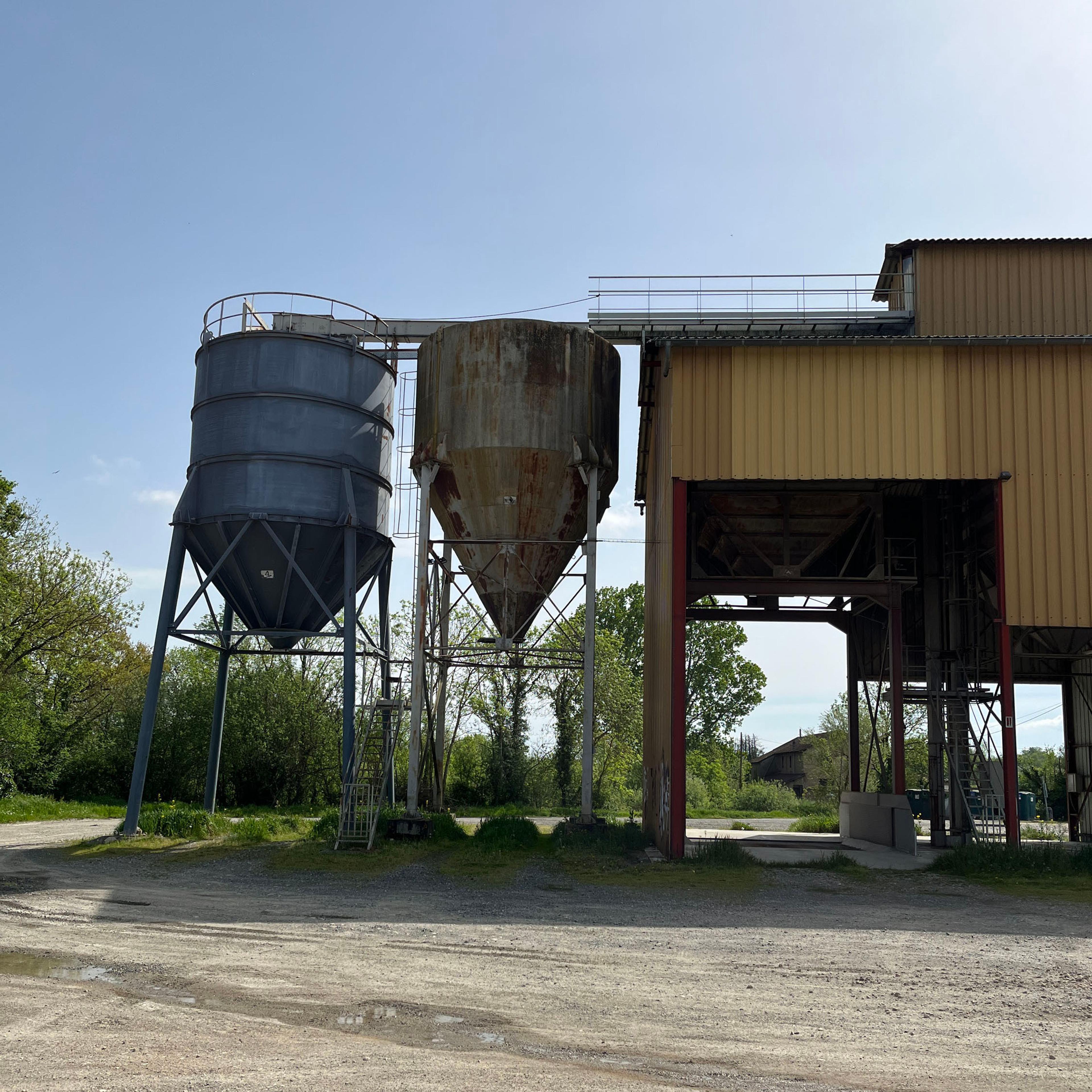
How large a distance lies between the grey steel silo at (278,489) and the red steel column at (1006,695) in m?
12.3

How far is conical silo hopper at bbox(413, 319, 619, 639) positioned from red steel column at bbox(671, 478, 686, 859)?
3069 mm

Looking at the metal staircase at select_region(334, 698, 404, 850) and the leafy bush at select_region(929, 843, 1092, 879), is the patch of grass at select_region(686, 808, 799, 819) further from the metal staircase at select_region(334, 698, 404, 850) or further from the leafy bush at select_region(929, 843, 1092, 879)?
the leafy bush at select_region(929, 843, 1092, 879)

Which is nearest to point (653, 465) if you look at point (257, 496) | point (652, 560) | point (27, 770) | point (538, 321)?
point (652, 560)

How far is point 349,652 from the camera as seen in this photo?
2139 cm

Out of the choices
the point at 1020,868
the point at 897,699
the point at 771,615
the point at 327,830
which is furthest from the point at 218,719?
the point at 1020,868

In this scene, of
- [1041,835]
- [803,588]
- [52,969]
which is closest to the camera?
[52,969]

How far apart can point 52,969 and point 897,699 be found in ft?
59.2

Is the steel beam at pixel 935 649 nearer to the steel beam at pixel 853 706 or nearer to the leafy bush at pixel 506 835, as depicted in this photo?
the steel beam at pixel 853 706

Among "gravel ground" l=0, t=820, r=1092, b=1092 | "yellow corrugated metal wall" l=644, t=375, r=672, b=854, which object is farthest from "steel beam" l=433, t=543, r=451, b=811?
"gravel ground" l=0, t=820, r=1092, b=1092

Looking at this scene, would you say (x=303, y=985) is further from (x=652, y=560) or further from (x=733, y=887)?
(x=652, y=560)

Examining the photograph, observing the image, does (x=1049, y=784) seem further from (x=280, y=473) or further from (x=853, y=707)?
(x=280, y=473)

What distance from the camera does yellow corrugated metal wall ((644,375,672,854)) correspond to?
1978 centimetres

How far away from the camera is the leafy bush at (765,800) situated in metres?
53.4

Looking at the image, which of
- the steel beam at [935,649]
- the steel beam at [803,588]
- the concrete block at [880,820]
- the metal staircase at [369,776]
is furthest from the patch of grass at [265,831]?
the steel beam at [935,649]
